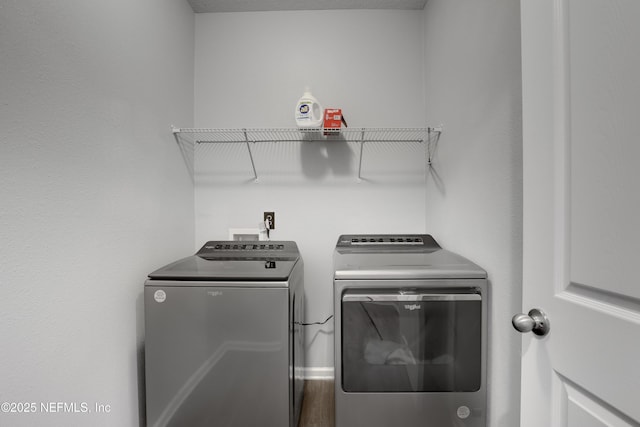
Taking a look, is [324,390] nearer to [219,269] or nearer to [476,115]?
[219,269]

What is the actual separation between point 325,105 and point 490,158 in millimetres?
1138

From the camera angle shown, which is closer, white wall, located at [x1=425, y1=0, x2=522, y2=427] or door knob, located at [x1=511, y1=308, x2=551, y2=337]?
door knob, located at [x1=511, y1=308, x2=551, y2=337]

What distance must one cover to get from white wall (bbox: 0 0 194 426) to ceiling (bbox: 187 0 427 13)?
0.45 metres

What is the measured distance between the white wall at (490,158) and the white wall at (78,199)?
1.55 metres

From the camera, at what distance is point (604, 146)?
0.52 m

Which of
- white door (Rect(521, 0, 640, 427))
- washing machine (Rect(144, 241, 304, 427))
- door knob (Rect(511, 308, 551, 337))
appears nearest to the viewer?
white door (Rect(521, 0, 640, 427))

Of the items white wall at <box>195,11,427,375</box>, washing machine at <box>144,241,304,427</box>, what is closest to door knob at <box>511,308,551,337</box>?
washing machine at <box>144,241,304,427</box>

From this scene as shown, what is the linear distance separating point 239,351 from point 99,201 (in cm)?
82

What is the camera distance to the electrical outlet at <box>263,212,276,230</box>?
1813 millimetres

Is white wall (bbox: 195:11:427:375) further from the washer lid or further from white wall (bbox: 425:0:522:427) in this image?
white wall (bbox: 425:0:522:427)

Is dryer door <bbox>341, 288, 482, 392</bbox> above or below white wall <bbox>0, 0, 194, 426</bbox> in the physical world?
below

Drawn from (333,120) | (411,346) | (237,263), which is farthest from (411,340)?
(333,120)

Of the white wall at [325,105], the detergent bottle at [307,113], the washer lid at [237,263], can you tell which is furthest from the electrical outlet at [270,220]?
the detergent bottle at [307,113]

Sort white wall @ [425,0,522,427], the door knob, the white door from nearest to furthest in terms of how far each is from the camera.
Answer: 1. the white door
2. the door knob
3. white wall @ [425,0,522,427]
